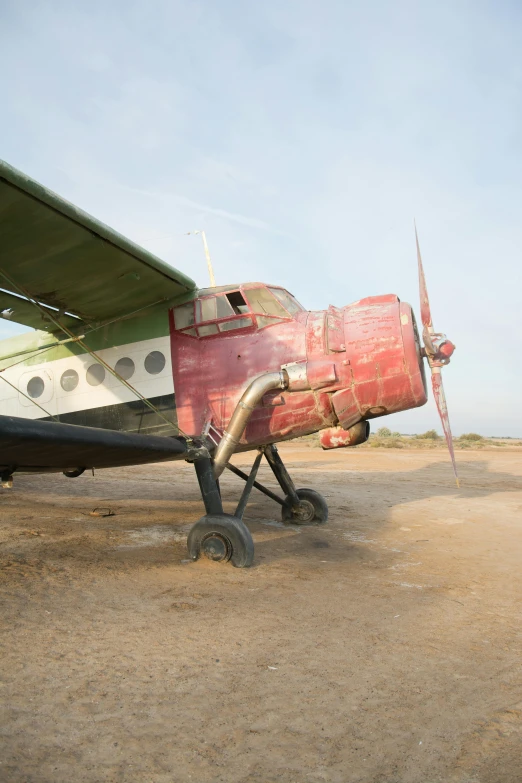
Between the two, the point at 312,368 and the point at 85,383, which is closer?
the point at 312,368

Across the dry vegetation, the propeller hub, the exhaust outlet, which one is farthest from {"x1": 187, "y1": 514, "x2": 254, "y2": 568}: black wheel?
the dry vegetation

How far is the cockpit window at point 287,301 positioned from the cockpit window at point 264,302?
0.11 meters

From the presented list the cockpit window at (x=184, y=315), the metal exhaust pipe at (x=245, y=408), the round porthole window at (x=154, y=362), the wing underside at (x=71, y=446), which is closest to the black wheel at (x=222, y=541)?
the metal exhaust pipe at (x=245, y=408)

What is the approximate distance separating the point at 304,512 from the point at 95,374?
479 centimetres

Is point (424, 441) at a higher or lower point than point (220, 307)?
lower

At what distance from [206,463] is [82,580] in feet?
7.34

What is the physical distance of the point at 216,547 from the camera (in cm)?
673

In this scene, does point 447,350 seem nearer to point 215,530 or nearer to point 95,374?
point 215,530

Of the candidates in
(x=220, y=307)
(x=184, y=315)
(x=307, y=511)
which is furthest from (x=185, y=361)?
(x=307, y=511)

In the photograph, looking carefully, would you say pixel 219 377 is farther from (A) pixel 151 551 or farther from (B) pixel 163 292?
(A) pixel 151 551

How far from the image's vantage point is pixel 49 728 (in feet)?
9.44

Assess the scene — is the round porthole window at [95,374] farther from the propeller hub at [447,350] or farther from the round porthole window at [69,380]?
the propeller hub at [447,350]

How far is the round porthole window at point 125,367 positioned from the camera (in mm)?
8180

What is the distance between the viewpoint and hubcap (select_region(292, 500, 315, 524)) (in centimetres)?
1015
